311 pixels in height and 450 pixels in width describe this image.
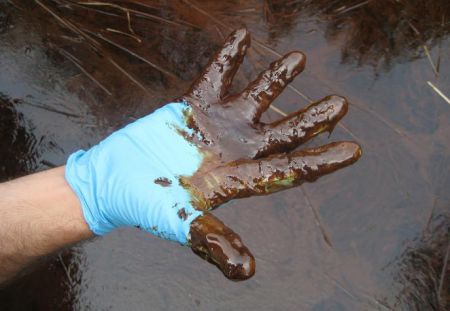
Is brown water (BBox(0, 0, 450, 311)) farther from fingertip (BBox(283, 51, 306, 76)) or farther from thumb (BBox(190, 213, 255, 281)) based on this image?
thumb (BBox(190, 213, 255, 281))

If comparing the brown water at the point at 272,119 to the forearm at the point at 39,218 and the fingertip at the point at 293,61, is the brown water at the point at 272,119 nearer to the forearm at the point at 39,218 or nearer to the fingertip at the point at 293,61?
the forearm at the point at 39,218

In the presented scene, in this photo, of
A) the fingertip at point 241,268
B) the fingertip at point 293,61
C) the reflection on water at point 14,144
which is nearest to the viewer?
the fingertip at point 241,268

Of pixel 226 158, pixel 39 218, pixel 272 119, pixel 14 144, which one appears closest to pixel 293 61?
pixel 226 158

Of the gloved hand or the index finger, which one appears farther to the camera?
the index finger

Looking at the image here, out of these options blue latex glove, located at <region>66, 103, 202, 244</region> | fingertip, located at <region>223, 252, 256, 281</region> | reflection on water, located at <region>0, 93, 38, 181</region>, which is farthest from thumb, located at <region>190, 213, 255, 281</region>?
reflection on water, located at <region>0, 93, 38, 181</region>

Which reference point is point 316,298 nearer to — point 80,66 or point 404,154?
point 404,154

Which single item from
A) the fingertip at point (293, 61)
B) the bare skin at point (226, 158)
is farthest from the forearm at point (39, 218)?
the fingertip at point (293, 61)

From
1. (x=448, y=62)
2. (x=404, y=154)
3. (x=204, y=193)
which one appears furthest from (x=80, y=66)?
(x=448, y=62)

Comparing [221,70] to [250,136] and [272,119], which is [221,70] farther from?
[272,119]
